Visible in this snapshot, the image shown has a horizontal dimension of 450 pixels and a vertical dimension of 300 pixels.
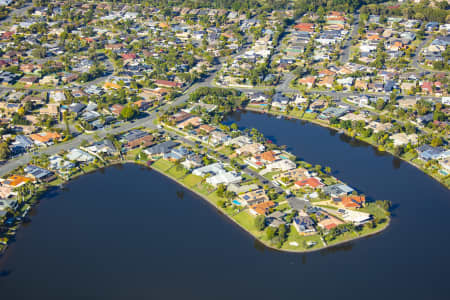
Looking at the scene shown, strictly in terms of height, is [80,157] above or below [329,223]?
below

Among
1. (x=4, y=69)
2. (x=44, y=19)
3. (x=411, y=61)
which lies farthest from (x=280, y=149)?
(x=44, y=19)

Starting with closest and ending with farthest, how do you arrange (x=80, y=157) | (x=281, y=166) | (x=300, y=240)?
(x=300, y=240), (x=281, y=166), (x=80, y=157)

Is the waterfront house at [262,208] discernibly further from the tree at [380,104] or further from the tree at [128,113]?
the tree at [380,104]

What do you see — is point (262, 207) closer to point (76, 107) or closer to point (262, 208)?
point (262, 208)

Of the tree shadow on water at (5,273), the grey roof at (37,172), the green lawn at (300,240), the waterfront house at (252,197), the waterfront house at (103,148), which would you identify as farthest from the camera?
the waterfront house at (103,148)

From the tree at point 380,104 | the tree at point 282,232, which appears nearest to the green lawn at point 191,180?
the tree at point 282,232

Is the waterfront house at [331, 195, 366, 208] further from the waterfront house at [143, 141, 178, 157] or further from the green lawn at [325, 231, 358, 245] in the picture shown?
the waterfront house at [143, 141, 178, 157]

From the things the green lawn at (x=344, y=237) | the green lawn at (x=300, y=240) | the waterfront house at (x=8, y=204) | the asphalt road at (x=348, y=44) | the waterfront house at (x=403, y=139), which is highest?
the asphalt road at (x=348, y=44)

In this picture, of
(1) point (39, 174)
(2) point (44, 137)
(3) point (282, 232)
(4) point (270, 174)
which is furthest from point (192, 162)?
(2) point (44, 137)

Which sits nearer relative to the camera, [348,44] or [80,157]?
[80,157]
